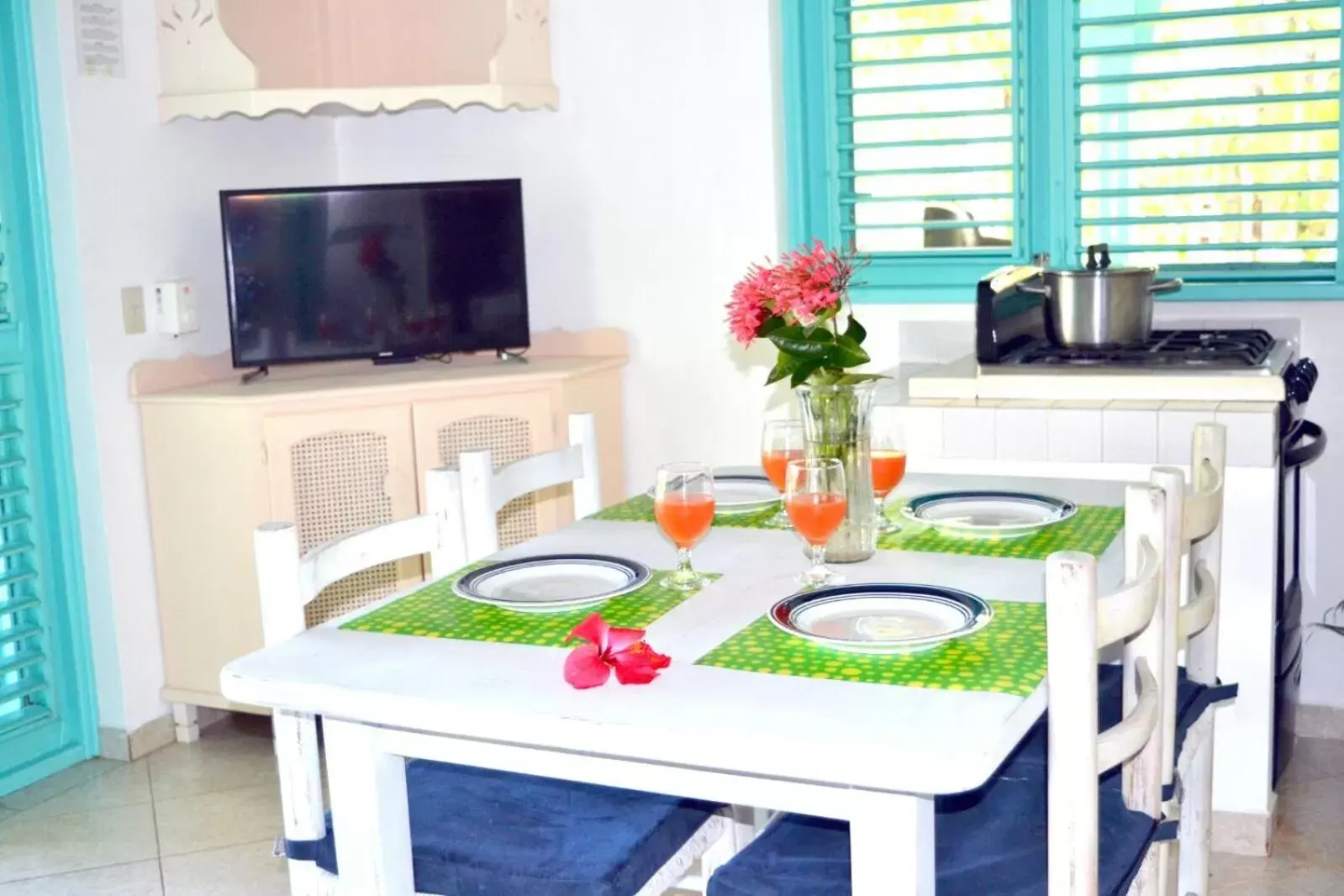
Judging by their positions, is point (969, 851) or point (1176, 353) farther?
point (1176, 353)

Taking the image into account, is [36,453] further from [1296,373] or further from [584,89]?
[1296,373]

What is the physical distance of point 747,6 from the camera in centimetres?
352

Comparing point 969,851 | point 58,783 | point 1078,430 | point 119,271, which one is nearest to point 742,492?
point 1078,430

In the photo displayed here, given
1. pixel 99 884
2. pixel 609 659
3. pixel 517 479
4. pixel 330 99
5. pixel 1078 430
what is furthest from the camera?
pixel 330 99

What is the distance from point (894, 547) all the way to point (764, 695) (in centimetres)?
61

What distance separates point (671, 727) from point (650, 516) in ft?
2.94

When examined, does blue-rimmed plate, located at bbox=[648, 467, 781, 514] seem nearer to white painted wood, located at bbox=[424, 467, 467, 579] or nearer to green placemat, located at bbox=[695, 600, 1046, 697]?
white painted wood, located at bbox=[424, 467, 467, 579]

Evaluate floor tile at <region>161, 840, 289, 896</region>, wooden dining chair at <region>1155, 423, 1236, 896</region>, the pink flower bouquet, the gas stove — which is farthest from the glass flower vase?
floor tile at <region>161, 840, 289, 896</region>

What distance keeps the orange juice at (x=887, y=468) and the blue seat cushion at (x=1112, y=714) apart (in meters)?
0.36

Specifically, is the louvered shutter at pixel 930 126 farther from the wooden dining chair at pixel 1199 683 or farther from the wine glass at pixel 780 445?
the wine glass at pixel 780 445

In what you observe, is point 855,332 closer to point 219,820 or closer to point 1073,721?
point 1073,721

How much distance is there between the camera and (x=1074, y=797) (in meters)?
1.43

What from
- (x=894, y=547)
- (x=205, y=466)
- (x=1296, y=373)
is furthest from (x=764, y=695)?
(x=205, y=466)

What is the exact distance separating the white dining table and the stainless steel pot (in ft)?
3.58
